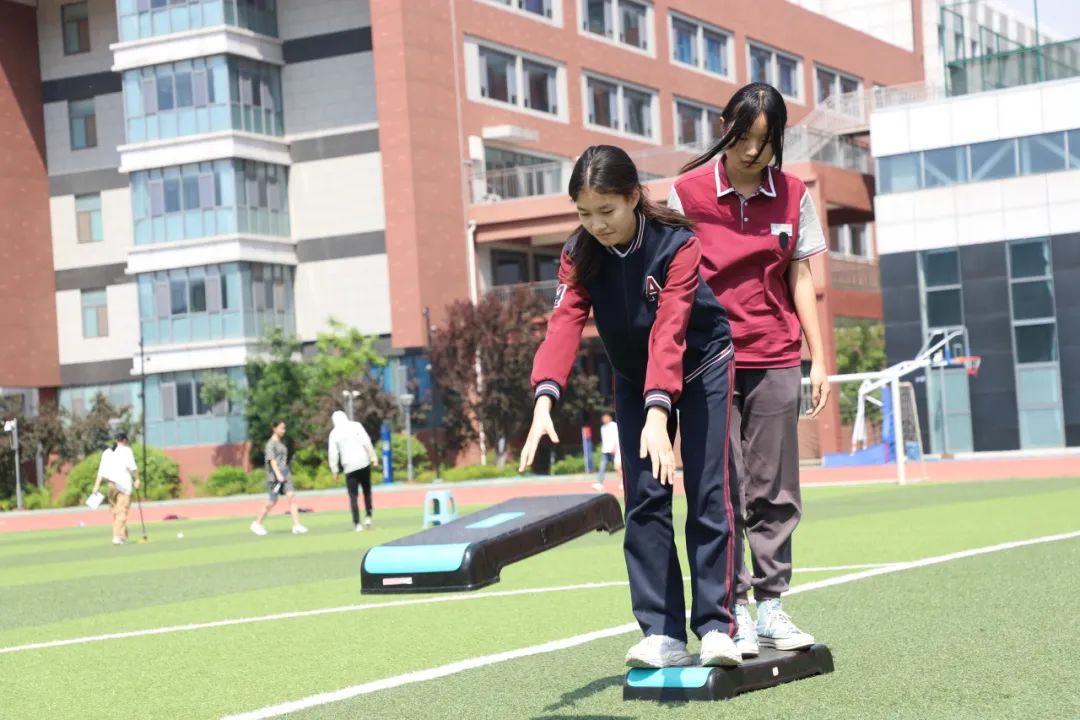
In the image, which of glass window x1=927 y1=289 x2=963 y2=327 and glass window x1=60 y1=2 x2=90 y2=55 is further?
glass window x1=60 y1=2 x2=90 y2=55

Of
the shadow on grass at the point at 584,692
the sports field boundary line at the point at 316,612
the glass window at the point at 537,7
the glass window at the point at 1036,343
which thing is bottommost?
the sports field boundary line at the point at 316,612

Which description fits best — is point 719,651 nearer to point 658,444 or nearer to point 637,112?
point 658,444

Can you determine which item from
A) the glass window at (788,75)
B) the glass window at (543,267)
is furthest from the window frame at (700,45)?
the glass window at (543,267)

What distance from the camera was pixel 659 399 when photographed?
5926 mm

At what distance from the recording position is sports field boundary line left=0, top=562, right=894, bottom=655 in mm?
10594

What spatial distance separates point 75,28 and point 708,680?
2418 inches

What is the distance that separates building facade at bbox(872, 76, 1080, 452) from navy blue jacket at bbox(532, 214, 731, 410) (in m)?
45.4

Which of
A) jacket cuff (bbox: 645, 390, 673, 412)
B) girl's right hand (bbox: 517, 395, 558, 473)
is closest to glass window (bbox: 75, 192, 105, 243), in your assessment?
girl's right hand (bbox: 517, 395, 558, 473)

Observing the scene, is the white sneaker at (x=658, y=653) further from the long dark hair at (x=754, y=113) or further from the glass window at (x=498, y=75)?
the glass window at (x=498, y=75)

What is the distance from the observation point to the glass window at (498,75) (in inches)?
2319

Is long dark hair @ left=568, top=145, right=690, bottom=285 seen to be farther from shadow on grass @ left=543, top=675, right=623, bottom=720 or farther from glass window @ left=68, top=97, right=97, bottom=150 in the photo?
glass window @ left=68, top=97, right=97, bottom=150

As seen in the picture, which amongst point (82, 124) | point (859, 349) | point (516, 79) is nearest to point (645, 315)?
point (516, 79)

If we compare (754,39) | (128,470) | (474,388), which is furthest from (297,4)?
(128,470)

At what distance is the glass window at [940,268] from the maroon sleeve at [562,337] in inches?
1866
